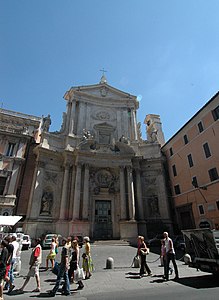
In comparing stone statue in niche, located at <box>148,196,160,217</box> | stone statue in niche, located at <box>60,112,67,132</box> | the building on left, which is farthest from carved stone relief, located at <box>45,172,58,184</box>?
stone statue in niche, located at <box>148,196,160,217</box>

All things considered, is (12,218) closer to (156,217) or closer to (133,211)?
(133,211)

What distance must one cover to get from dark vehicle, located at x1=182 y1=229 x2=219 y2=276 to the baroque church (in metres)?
13.8

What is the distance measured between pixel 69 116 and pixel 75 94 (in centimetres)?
405

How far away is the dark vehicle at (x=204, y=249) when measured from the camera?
659 cm

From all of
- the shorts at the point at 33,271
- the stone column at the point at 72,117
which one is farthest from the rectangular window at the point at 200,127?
the shorts at the point at 33,271

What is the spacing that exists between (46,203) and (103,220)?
7.34m

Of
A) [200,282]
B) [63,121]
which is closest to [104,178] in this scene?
[63,121]

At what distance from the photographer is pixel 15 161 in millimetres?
22406

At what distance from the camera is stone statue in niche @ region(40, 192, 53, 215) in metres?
21.8

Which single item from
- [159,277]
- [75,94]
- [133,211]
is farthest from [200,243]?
[75,94]

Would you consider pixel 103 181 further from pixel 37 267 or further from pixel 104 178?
pixel 37 267

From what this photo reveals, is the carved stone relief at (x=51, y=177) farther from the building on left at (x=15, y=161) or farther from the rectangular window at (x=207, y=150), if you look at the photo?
the rectangular window at (x=207, y=150)

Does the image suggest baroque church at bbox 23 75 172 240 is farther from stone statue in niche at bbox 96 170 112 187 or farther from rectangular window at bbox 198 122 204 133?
rectangular window at bbox 198 122 204 133

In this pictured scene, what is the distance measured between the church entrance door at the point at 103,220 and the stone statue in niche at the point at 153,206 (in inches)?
218
